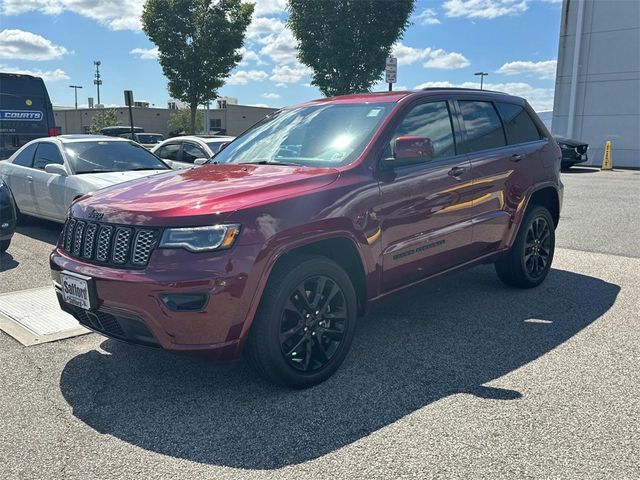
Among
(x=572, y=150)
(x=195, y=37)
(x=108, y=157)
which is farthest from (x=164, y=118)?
(x=108, y=157)

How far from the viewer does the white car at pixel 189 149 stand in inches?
380

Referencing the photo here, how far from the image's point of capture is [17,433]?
9.64 feet

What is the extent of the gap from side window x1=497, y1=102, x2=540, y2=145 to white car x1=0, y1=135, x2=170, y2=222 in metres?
4.49

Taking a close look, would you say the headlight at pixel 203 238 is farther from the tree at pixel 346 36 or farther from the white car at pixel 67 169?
the tree at pixel 346 36

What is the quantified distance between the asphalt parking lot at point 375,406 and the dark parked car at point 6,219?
3.16 metres

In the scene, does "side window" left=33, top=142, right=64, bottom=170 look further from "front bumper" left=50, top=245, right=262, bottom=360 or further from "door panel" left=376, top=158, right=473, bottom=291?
"door panel" left=376, top=158, right=473, bottom=291

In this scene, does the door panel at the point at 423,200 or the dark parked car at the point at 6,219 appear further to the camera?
the dark parked car at the point at 6,219

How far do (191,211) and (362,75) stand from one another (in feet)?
63.8

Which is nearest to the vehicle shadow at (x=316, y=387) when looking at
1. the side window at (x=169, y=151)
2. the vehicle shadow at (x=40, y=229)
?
the vehicle shadow at (x=40, y=229)

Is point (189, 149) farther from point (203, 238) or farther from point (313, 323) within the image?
point (203, 238)

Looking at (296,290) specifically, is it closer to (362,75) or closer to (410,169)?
(410,169)

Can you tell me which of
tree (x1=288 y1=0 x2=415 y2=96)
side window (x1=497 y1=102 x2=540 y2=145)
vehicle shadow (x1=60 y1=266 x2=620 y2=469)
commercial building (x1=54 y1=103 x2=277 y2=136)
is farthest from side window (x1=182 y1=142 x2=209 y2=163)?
commercial building (x1=54 y1=103 x2=277 y2=136)

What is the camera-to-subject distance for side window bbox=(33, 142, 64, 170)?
809 centimetres

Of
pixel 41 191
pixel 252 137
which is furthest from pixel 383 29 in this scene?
pixel 252 137
